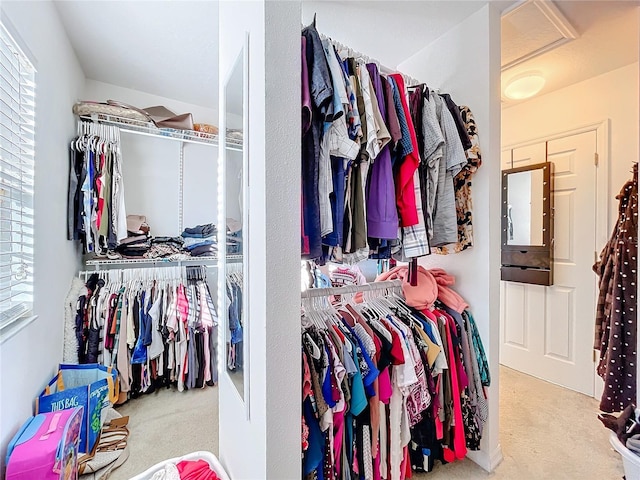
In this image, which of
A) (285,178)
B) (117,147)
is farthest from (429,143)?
(117,147)

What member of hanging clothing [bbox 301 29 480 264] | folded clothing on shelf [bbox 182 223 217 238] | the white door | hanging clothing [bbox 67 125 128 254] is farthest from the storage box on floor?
the white door

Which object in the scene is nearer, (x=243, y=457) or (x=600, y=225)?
→ (x=243, y=457)

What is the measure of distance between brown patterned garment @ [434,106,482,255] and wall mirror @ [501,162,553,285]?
4.64ft

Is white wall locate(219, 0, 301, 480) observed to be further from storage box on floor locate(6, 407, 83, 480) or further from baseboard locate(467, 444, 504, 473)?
baseboard locate(467, 444, 504, 473)

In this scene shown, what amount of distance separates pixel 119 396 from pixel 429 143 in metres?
2.70

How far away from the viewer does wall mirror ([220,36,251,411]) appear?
102 centimetres

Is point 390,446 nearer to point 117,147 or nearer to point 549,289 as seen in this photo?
point 549,289

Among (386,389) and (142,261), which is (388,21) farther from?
(142,261)

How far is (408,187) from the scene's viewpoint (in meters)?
1.34

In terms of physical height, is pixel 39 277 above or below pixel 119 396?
above

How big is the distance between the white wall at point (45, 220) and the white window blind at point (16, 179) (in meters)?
0.05

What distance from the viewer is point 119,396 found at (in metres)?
2.18

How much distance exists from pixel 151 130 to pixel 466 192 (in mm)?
2587

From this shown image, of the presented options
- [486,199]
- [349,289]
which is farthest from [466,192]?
[349,289]
